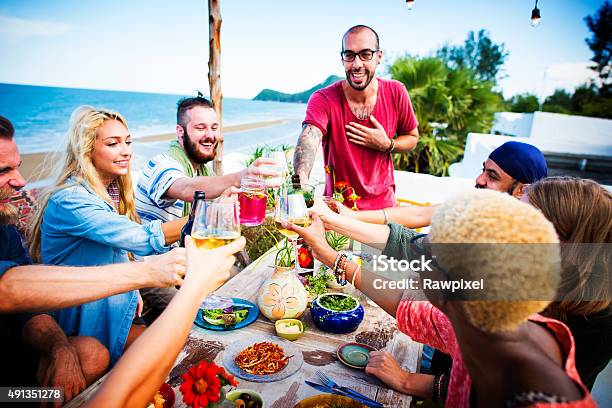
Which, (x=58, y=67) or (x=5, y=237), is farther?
(x=58, y=67)

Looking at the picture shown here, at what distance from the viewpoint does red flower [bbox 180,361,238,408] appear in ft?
3.92

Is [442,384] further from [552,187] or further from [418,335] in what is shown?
[552,187]

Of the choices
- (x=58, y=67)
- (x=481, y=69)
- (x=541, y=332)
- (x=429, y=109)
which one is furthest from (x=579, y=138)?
(x=58, y=67)

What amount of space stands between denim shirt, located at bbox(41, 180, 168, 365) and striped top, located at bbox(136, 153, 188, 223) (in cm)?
80

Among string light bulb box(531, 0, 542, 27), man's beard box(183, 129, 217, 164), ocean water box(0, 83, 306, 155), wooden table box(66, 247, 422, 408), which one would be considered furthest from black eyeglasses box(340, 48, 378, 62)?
ocean water box(0, 83, 306, 155)

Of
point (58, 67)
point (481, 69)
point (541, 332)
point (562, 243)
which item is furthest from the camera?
point (58, 67)

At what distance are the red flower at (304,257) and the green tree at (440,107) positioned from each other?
7154 mm

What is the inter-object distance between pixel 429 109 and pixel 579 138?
9.47m

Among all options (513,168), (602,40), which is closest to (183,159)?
(513,168)

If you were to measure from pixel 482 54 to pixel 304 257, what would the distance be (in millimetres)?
54792

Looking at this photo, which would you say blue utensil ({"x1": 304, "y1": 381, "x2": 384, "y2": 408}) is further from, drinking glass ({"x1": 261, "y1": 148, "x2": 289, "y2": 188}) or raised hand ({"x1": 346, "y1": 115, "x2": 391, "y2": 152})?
raised hand ({"x1": 346, "y1": 115, "x2": 391, "y2": 152})

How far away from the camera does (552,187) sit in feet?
4.65

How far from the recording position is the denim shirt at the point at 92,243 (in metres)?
2.18

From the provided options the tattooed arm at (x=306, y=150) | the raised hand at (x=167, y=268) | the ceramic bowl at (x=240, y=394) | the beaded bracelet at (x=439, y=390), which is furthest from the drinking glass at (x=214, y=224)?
the tattooed arm at (x=306, y=150)
